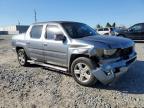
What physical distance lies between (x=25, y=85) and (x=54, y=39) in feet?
5.30

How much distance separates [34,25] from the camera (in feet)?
27.0

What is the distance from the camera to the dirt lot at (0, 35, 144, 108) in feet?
16.5

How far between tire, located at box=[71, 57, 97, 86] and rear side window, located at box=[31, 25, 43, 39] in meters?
2.05

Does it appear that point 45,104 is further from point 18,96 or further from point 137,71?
point 137,71

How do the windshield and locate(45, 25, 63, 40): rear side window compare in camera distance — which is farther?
locate(45, 25, 63, 40): rear side window

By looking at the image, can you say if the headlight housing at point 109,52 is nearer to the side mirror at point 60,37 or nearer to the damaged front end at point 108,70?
the damaged front end at point 108,70

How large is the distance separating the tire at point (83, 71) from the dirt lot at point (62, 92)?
17 centimetres

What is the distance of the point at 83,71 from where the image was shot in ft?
20.1

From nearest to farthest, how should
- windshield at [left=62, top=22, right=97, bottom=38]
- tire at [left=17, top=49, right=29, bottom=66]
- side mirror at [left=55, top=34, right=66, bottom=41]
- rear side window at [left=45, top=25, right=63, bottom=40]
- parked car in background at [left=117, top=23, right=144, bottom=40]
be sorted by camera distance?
side mirror at [left=55, top=34, right=66, bottom=41], windshield at [left=62, top=22, right=97, bottom=38], rear side window at [left=45, top=25, right=63, bottom=40], tire at [left=17, top=49, right=29, bottom=66], parked car in background at [left=117, top=23, right=144, bottom=40]

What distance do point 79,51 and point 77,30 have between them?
4.01 ft

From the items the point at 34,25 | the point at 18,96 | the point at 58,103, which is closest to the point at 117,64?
the point at 58,103

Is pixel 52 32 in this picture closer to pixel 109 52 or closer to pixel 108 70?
pixel 109 52

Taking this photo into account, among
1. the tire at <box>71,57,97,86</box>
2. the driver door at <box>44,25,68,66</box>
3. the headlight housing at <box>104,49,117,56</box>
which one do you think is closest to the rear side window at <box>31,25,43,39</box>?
the driver door at <box>44,25,68,66</box>

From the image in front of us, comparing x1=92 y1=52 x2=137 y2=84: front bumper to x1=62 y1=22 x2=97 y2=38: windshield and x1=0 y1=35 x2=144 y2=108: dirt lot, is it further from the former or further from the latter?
x1=62 y1=22 x2=97 y2=38: windshield
